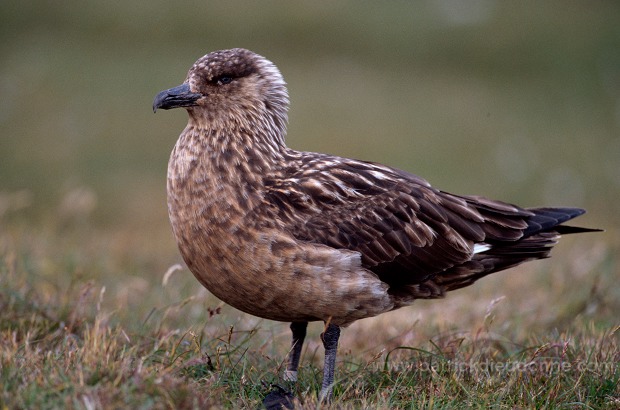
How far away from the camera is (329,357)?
368 centimetres

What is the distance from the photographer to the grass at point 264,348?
304cm

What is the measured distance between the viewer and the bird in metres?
3.62

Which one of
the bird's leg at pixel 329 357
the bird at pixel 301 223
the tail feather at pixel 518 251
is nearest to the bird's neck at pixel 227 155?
the bird at pixel 301 223

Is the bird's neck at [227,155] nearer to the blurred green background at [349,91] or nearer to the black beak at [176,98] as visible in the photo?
the black beak at [176,98]

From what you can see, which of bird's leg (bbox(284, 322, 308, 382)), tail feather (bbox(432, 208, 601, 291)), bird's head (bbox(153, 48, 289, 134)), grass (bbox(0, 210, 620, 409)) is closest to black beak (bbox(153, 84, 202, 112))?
bird's head (bbox(153, 48, 289, 134))

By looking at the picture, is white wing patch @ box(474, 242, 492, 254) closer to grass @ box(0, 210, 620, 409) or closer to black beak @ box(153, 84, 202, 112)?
grass @ box(0, 210, 620, 409)

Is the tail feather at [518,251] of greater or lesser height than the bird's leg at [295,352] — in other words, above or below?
above

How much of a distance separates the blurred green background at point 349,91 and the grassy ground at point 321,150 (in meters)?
0.04

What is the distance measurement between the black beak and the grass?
3.01ft

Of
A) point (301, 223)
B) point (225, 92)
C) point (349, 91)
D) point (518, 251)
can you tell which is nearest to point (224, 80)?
point (225, 92)

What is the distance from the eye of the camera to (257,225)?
3.65 metres

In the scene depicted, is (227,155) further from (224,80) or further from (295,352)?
(295,352)

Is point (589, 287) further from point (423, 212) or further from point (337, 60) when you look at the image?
point (337, 60)

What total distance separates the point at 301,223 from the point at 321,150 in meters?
7.31
